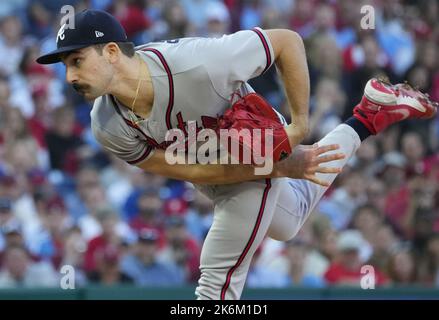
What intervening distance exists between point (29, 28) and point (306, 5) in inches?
80.2

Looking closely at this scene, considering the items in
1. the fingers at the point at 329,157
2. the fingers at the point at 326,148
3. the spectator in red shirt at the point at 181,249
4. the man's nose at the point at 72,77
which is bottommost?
the spectator in red shirt at the point at 181,249

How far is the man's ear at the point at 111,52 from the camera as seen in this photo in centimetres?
350

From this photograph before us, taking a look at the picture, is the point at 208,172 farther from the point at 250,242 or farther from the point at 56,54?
the point at 56,54

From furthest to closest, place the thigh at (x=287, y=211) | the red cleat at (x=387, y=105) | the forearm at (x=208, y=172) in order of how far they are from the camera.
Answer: the red cleat at (x=387, y=105) → the thigh at (x=287, y=211) → the forearm at (x=208, y=172)

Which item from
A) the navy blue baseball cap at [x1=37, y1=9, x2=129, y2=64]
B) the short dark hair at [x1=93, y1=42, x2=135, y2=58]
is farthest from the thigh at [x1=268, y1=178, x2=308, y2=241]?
the navy blue baseball cap at [x1=37, y1=9, x2=129, y2=64]

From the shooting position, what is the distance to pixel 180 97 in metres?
3.58

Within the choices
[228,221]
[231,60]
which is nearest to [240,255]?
[228,221]

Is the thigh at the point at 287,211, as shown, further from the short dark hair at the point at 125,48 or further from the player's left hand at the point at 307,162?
the short dark hair at the point at 125,48

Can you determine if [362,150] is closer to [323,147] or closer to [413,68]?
[413,68]

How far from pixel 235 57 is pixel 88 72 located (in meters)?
0.52

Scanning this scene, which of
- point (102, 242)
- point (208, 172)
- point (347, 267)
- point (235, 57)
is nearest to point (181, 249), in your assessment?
point (102, 242)

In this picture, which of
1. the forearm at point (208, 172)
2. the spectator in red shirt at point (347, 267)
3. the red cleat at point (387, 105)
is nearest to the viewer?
the forearm at point (208, 172)

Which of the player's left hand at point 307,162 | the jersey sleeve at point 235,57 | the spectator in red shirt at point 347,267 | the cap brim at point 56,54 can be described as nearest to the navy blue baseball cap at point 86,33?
the cap brim at point 56,54

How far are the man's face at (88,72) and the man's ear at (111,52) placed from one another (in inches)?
0.9
